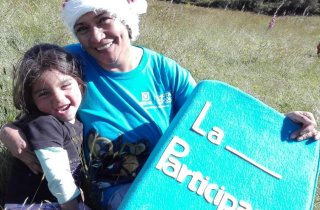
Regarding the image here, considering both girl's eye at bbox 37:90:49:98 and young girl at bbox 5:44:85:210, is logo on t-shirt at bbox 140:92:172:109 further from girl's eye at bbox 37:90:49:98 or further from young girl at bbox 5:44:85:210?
girl's eye at bbox 37:90:49:98

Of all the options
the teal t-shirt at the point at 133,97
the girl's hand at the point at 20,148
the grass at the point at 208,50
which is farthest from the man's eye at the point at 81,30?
the grass at the point at 208,50

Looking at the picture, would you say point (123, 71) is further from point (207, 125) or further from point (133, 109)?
point (207, 125)

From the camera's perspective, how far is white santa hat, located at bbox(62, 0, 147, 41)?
2.34 m

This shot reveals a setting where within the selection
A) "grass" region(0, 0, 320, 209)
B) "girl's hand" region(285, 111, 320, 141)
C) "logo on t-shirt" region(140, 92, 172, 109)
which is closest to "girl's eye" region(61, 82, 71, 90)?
"logo on t-shirt" region(140, 92, 172, 109)

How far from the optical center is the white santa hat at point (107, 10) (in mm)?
2340

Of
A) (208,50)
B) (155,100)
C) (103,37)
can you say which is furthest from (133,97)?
(208,50)

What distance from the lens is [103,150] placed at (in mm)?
2412

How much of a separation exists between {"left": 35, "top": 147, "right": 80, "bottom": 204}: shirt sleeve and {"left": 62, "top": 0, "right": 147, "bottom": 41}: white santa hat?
711 millimetres

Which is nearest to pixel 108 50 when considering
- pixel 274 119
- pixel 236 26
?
pixel 274 119

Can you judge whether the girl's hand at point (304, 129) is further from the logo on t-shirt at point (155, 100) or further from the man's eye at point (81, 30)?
the man's eye at point (81, 30)

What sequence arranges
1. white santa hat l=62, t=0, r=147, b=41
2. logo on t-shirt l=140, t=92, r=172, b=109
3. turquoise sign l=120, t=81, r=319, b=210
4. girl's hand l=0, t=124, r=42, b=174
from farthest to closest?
1. logo on t-shirt l=140, t=92, r=172, b=109
2. white santa hat l=62, t=0, r=147, b=41
3. girl's hand l=0, t=124, r=42, b=174
4. turquoise sign l=120, t=81, r=319, b=210

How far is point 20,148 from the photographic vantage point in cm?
211

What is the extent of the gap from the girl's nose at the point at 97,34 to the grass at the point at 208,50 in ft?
2.65

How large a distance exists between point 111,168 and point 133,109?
0.32 m
